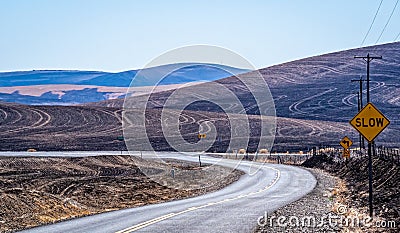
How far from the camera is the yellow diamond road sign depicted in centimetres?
1586

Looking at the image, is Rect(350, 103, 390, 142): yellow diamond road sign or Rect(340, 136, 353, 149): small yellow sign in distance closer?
Rect(350, 103, 390, 142): yellow diamond road sign

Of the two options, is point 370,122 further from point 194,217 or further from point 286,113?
point 286,113

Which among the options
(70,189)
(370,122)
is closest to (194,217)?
(370,122)

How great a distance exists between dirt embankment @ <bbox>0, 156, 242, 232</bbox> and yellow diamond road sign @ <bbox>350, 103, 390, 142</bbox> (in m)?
9.62

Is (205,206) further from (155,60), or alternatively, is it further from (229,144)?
(229,144)

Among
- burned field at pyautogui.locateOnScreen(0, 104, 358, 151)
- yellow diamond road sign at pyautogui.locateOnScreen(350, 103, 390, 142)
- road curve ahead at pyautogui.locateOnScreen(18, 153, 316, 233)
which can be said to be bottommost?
burned field at pyautogui.locateOnScreen(0, 104, 358, 151)

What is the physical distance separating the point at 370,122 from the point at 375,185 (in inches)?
462

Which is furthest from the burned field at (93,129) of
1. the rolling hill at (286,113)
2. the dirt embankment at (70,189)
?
the dirt embankment at (70,189)

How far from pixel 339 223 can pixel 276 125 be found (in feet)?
278

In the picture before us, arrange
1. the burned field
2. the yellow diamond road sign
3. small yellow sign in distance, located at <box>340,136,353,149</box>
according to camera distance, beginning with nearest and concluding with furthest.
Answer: the yellow diamond road sign < small yellow sign in distance, located at <box>340,136,353,149</box> < the burned field

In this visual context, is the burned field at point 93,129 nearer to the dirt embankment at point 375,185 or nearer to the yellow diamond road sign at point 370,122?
the dirt embankment at point 375,185

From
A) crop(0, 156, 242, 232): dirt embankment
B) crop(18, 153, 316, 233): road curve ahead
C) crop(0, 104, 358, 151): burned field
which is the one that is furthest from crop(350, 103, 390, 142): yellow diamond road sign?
crop(0, 104, 358, 151): burned field

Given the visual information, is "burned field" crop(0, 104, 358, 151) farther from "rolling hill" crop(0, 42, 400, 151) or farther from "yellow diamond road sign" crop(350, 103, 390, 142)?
"yellow diamond road sign" crop(350, 103, 390, 142)

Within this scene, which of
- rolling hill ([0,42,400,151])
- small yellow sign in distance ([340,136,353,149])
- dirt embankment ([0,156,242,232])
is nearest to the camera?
dirt embankment ([0,156,242,232])
